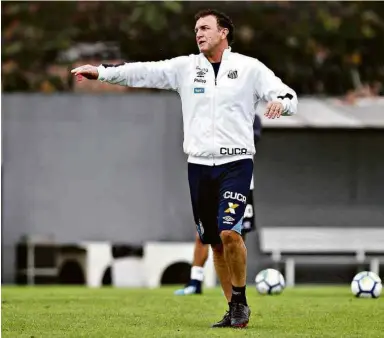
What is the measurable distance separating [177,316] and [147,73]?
202 centimetres

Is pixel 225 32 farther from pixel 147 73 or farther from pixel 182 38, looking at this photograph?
pixel 182 38

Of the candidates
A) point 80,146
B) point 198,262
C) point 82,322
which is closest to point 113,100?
point 80,146

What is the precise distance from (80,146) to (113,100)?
884 millimetres

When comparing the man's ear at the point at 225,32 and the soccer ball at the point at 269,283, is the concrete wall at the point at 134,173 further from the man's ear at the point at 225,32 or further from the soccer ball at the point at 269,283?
the man's ear at the point at 225,32

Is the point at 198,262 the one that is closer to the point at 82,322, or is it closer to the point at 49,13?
A: the point at 82,322

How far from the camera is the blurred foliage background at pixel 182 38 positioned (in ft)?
67.3

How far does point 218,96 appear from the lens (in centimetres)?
798

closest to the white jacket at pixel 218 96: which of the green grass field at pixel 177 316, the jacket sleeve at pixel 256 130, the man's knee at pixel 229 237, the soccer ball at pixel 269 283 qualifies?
the man's knee at pixel 229 237

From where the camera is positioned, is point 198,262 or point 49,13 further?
point 49,13

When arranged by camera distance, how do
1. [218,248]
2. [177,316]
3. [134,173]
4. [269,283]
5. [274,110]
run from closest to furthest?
[274,110]
[218,248]
[177,316]
[269,283]
[134,173]

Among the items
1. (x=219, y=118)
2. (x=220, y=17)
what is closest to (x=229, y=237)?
(x=219, y=118)

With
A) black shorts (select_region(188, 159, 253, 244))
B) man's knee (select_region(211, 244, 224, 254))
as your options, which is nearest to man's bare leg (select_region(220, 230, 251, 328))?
black shorts (select_region(188, 159, 253, 244))

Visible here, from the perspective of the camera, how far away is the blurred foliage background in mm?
20516

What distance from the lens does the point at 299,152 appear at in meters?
19.3
